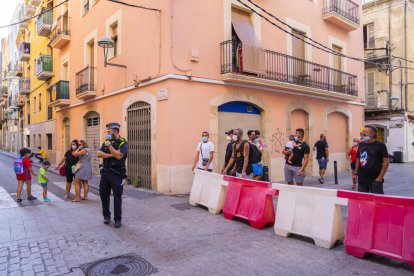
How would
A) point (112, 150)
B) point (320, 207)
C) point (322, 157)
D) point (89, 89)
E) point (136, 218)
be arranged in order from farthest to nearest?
point (89, 89) < point (322, 157) < point (136, 218) < point (112, 150) < point (320, 207)

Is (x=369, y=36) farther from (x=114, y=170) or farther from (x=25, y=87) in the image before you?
(x=25, y=87)

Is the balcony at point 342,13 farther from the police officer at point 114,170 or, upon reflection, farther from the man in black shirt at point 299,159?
the police officer at point 114,170

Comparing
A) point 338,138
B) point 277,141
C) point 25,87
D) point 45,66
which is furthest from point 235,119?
point 25,87

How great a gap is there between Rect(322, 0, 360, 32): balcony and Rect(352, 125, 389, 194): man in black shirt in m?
10.3

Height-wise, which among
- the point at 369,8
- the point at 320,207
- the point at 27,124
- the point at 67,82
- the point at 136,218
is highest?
the point at 369,8

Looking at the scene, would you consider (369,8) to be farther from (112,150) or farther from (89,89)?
(112,150)

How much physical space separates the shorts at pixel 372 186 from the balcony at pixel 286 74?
17.6 ft

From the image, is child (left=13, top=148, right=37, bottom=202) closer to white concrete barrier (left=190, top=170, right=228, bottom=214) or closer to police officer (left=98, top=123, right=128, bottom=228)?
police officer (left=98, top=123, right=128, bottom=228)

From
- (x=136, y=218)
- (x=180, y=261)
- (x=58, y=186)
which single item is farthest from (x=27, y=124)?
(x=180, y=261)

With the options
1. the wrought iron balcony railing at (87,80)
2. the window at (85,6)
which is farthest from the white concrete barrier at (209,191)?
the window at (85,6)

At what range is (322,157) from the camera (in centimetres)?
1144

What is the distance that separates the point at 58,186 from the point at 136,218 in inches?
213

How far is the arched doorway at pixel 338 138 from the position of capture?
1455cm

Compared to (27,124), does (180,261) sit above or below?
below
